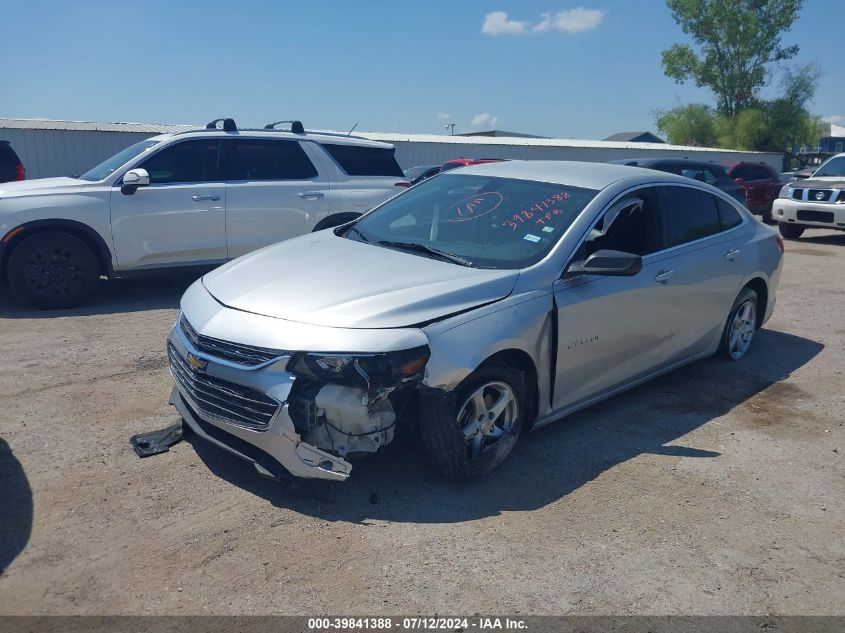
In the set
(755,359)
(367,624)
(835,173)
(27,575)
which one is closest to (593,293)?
(367,624)

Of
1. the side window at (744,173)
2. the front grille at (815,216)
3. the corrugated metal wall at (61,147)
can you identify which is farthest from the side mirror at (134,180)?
the side window at (744,173)

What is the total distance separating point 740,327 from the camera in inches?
254

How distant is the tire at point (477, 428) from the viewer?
3.88m

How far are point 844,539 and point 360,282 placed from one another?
9.18ft

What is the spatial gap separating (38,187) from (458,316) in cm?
583

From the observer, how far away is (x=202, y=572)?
326 centimetres

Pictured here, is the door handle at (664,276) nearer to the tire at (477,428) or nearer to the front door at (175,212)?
the tire at (477,428)

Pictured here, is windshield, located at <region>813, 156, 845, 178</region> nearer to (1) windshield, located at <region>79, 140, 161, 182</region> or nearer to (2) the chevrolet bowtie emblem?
(1) windshield, located at <region>79, 140, 161, 182</region>

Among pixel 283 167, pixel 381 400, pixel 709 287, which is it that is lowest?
pixel 381 400

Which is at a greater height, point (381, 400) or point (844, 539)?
point (381, 400)

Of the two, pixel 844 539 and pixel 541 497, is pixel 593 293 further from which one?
pixel 844 539

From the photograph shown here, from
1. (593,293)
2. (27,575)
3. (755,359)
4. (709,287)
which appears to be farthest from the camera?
(755,359)

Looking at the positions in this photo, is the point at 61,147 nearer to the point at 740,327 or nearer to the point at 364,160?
the point at 364,160

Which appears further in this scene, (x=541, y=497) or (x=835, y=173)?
(x=835, y=173)
